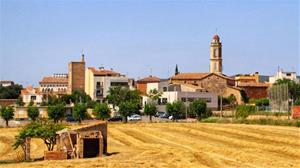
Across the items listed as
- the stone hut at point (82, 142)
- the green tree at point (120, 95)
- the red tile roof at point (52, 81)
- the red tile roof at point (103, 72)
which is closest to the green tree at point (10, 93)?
the red tile roof at point (52, 81)

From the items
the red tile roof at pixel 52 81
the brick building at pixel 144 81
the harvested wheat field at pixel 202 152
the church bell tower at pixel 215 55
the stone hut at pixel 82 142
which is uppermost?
the church bell tower at pixel 215 55

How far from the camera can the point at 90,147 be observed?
32250mm

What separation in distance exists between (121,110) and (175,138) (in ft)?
109

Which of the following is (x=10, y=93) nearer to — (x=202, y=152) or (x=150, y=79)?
(x=150, y=79)

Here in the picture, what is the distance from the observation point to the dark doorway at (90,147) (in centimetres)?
3162

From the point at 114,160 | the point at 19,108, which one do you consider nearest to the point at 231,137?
the point at 114,160

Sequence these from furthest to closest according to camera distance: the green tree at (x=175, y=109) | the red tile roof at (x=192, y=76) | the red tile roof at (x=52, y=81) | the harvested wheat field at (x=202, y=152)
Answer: the red tile roof at (x=52, y=81) → the red tile roof at (x=192, y=76) → the green tree at (x=175, y=109) → the harvested wheat field at (x=202, y=152)

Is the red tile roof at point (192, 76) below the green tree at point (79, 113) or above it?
above

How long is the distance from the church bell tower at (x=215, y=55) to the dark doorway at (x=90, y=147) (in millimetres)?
98437

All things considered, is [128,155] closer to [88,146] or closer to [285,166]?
[88,146]

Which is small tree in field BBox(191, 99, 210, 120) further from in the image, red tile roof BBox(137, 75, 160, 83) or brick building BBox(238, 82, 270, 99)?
red tile roof BBox(137, 75, 160, 83)

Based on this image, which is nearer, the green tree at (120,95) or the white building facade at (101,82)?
the green tree at (120,95)

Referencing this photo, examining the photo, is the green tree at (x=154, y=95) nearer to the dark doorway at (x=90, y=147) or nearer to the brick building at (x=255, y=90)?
the brick building at (x=255, y=90)

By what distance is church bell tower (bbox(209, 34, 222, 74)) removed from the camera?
427 ft
